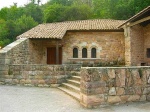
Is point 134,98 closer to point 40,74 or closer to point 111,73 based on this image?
point 111,73

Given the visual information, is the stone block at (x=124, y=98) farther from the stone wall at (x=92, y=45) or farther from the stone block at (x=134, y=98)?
the stone wall at (x=92, y=45)

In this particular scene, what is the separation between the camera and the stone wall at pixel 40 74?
10.6 m

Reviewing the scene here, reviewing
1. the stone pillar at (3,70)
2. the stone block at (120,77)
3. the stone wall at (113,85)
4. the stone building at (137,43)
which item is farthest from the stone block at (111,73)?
the stone building at (137,43)

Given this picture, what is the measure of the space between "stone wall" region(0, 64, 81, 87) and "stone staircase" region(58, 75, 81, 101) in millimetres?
430

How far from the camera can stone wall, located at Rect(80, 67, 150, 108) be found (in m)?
6.36

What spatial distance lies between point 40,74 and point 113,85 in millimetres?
4874

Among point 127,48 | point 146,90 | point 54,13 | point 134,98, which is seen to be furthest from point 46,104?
point 54,13

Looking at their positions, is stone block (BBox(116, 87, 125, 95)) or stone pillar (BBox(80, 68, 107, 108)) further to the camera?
stone block (BBox(116, 87, 125, 95))

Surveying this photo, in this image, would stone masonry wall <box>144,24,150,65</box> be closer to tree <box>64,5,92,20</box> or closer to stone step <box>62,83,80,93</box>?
stone step <box>62,83,80,93</box>

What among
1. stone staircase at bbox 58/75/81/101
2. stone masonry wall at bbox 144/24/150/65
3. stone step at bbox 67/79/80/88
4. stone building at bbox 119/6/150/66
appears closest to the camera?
stone staircase at bbox 58/75/81/101

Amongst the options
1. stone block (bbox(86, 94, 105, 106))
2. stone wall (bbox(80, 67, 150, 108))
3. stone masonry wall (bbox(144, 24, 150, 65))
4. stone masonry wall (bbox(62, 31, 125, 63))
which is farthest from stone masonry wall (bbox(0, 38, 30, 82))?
stone masonry wall (bbox(144, 24, 150, 65))

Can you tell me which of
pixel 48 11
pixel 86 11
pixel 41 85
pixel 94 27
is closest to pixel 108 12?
pixel 86 11

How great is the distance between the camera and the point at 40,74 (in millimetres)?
10578

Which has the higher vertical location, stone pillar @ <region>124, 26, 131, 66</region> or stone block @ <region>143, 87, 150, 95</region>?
stone pillar @ <region>124, 26, 131, 66</region>
